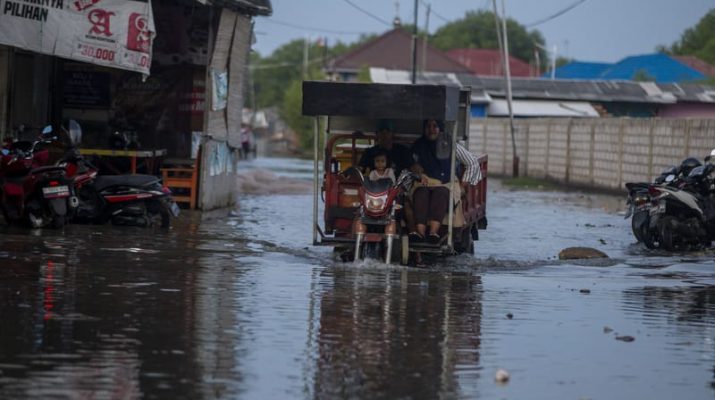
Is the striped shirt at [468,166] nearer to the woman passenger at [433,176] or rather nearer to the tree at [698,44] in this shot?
the woman passenger at [433,176]

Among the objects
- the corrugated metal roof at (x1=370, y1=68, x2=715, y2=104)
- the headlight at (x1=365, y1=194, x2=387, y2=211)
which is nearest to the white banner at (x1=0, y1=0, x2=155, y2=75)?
the headlight at (x1=365, y1=194, x2=387, y2=211)

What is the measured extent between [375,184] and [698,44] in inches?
3740

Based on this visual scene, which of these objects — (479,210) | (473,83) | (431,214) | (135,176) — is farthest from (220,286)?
(473,83)

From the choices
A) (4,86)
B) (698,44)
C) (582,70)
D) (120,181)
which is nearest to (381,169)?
(120,181)

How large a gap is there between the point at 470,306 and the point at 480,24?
389 ft

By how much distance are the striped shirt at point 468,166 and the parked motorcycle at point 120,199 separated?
16.9 ft

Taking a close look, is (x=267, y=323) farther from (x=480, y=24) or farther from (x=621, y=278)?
(x=480, y=24)

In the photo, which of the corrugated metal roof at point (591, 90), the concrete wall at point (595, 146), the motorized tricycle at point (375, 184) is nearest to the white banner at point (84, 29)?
the motorized tricycle at point (375, 184)

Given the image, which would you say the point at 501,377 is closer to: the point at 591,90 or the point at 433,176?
the point at 433,176

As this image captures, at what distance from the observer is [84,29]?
18.0 m

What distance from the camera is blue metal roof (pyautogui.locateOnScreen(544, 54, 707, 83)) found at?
8269 cm

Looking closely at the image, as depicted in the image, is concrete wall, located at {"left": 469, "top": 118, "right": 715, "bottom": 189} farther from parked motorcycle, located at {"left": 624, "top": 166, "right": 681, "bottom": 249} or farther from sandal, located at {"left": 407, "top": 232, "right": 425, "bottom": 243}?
sandal, located at {"left": 407, "top": 232, "right": 425, "bottom": 243}

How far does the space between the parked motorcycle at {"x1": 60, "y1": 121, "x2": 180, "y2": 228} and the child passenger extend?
4.70 meters

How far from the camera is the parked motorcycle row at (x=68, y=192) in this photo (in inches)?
655
